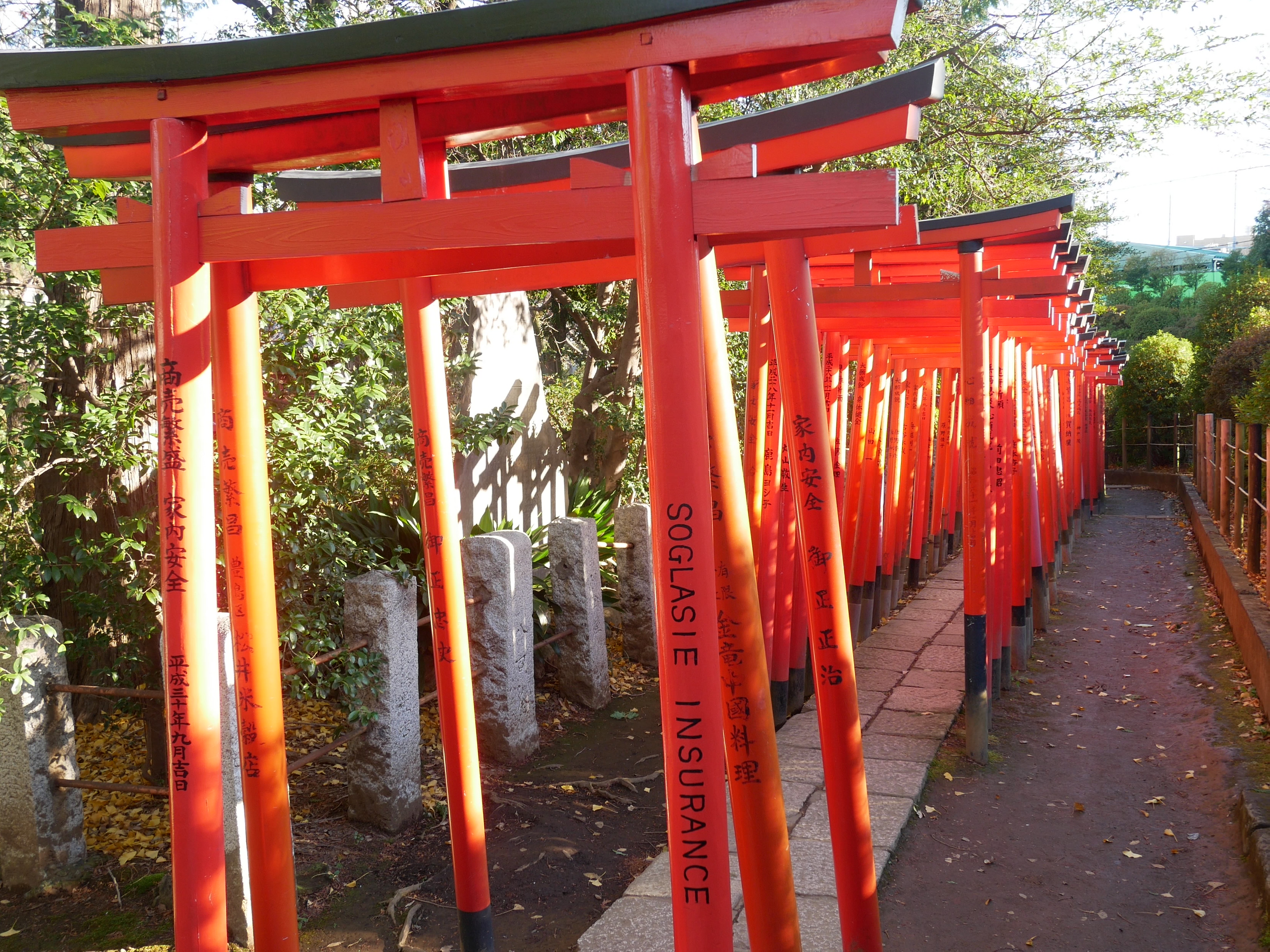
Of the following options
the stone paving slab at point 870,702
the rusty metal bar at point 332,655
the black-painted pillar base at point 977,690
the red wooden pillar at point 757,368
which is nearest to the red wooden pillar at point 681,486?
the rusty metal bar at point 332,655

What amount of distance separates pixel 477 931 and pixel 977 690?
3.27m

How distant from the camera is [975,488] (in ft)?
17.9

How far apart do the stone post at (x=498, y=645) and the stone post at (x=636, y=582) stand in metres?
1.69

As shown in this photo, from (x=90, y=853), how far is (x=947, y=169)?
8.73 metres

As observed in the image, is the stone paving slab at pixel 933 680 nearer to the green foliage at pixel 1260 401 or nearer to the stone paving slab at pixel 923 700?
the stone paving slab at pixel 923 700

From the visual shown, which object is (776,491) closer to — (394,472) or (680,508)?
(394,472)

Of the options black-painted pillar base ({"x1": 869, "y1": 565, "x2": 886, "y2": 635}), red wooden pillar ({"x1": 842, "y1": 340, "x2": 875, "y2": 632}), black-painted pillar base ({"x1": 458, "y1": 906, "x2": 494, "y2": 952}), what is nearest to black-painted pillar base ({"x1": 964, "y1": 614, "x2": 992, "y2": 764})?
red wooden pillar ({"x1": 842, "y1": 340, "x2": 875, "y2": 632})

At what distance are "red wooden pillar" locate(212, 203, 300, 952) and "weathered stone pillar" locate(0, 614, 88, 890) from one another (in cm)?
150

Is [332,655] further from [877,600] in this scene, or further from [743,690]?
[877,600]

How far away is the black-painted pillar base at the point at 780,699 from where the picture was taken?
5840 millimetres

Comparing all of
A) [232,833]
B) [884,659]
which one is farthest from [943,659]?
[232,833]

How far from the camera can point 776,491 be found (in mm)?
5504

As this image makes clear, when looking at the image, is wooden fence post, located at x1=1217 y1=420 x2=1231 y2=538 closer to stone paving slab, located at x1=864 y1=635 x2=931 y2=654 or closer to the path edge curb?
the path edge curb

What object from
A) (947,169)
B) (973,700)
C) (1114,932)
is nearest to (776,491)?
(973,700)
